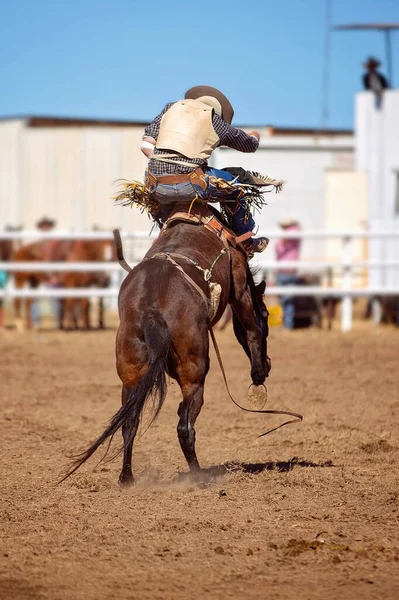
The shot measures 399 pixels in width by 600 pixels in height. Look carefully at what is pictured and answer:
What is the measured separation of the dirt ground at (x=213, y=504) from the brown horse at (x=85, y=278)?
7.10 metres

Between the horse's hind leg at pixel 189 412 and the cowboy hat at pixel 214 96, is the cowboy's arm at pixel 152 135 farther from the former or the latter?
the horse's hind leg at pixel 189 412

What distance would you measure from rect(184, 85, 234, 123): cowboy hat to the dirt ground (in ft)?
5.48

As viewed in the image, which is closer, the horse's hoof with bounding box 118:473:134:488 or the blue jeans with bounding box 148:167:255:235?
the horse's hoof with bounding box 118:473:134:488

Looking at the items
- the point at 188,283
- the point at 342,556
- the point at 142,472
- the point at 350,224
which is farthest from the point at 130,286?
the point at 350,224

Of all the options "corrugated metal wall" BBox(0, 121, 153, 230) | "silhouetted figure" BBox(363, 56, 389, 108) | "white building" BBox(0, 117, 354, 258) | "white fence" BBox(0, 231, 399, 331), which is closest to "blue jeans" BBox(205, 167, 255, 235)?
"white fence" BBox(0, 231, 399, 331)

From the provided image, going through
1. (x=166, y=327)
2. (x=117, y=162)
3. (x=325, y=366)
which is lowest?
(x=325, y=366)

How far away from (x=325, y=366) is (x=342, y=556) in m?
6.82

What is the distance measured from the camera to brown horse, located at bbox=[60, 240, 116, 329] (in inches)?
621

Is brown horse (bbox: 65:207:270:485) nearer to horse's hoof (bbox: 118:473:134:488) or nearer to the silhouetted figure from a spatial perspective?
horse's hoof (bbox: 118:473:134:488)

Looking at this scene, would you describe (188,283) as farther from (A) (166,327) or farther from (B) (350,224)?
(B) (350,224)

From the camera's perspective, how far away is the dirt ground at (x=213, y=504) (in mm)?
3346

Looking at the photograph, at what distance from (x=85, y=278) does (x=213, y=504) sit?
1173cm

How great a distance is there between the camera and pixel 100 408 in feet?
25.6

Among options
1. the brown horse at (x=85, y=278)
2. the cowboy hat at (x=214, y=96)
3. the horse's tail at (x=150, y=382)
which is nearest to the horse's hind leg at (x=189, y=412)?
the horse's tail at (x=150, y=382)
